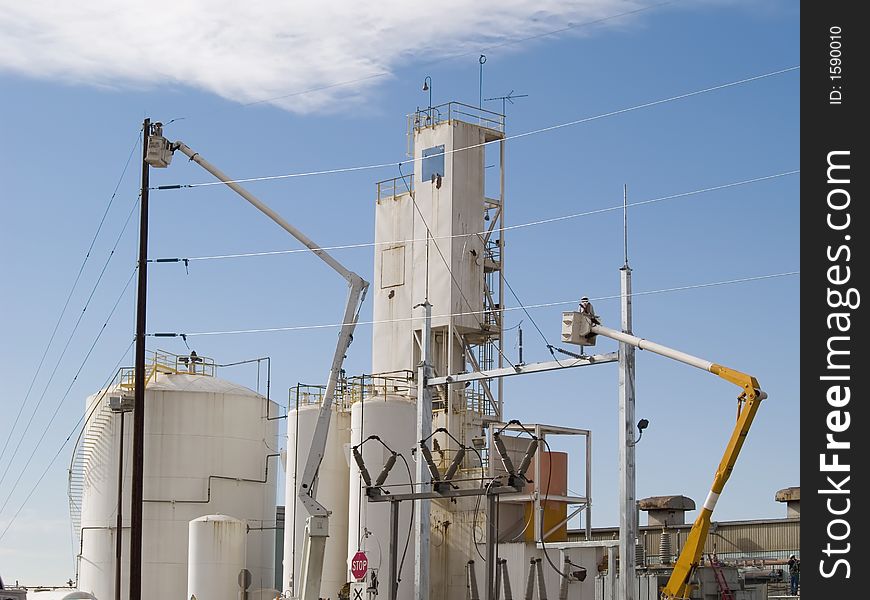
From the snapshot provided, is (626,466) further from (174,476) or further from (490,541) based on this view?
(174,476)

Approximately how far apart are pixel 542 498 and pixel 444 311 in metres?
7.61

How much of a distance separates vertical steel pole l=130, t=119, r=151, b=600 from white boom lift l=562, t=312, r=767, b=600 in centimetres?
1184

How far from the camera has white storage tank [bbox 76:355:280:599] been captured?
50438 millimetres

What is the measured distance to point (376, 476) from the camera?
1784 inches

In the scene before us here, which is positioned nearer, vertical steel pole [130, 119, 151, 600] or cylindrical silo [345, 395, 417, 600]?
vertical steel pole [130, 119, 151, 600]

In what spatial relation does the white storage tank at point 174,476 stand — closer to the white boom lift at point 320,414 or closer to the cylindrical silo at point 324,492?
the cylindrical silo at point 324,492

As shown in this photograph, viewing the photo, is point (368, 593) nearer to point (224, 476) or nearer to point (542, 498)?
point (542, 498)

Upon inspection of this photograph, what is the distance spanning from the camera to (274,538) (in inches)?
2082

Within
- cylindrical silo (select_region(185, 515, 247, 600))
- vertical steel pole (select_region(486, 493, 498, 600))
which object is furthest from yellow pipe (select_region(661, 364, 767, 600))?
cylindrical silo (select_region(185, 515, 247, 600))

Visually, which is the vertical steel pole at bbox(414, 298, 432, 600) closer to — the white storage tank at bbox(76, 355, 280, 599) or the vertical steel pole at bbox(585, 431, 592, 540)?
the vertical steel pole at bbox(585, 431, 592, 540)

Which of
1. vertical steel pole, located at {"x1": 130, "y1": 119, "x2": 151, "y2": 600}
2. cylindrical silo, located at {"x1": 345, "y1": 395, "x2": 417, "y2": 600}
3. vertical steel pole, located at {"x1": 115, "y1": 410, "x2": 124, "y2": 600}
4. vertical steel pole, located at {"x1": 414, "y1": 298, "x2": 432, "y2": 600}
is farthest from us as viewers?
vertical steel pole, located at {"x1": 115, "y1": 410, "x2": 124, "y2": 600}
